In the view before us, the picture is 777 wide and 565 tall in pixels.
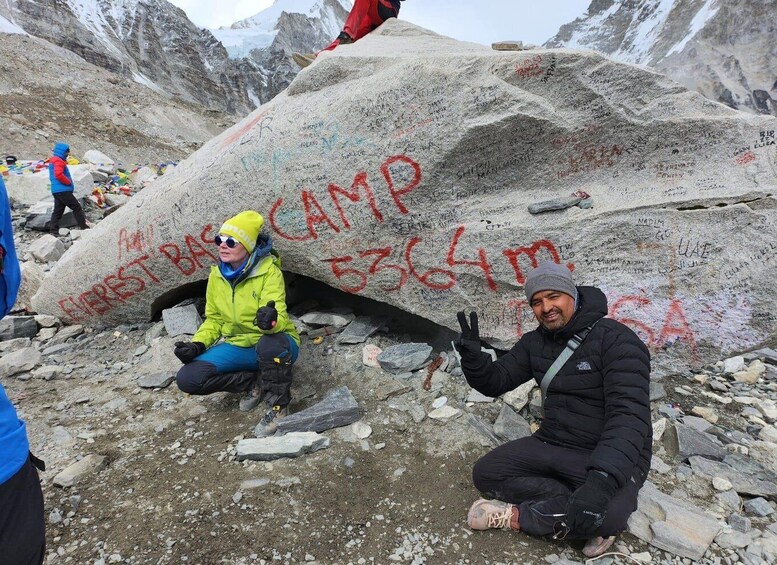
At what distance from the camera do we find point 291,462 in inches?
143

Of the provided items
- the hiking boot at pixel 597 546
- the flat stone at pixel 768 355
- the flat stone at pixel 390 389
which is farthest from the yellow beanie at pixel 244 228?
the flat stone at pixel 768 355

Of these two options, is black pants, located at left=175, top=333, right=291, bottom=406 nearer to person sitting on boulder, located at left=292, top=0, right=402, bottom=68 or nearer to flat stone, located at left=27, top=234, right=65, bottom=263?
flat stone, located at left=27, top=234, right=65, bottom=263

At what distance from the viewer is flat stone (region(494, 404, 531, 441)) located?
12.8ft

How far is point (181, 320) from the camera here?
5742 millimetres

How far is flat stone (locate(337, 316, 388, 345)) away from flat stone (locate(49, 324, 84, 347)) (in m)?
3.69

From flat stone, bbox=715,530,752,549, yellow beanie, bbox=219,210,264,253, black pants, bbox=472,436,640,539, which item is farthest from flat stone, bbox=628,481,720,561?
yellow beanie, bbox=219,210,264,253

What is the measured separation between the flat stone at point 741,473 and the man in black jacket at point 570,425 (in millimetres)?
1156

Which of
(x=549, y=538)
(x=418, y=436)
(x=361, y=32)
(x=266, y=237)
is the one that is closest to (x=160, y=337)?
(x=266, y=237)

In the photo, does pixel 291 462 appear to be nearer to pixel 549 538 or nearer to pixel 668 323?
pixel 549 538

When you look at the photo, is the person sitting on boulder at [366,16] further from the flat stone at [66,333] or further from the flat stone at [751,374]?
the flat stone at [751,374]

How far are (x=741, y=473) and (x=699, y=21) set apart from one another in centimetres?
7729

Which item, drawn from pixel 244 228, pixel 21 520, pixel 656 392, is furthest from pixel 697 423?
pixel 21 520

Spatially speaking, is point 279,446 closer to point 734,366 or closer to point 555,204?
point 555,204

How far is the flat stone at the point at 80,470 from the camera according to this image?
135 inches
